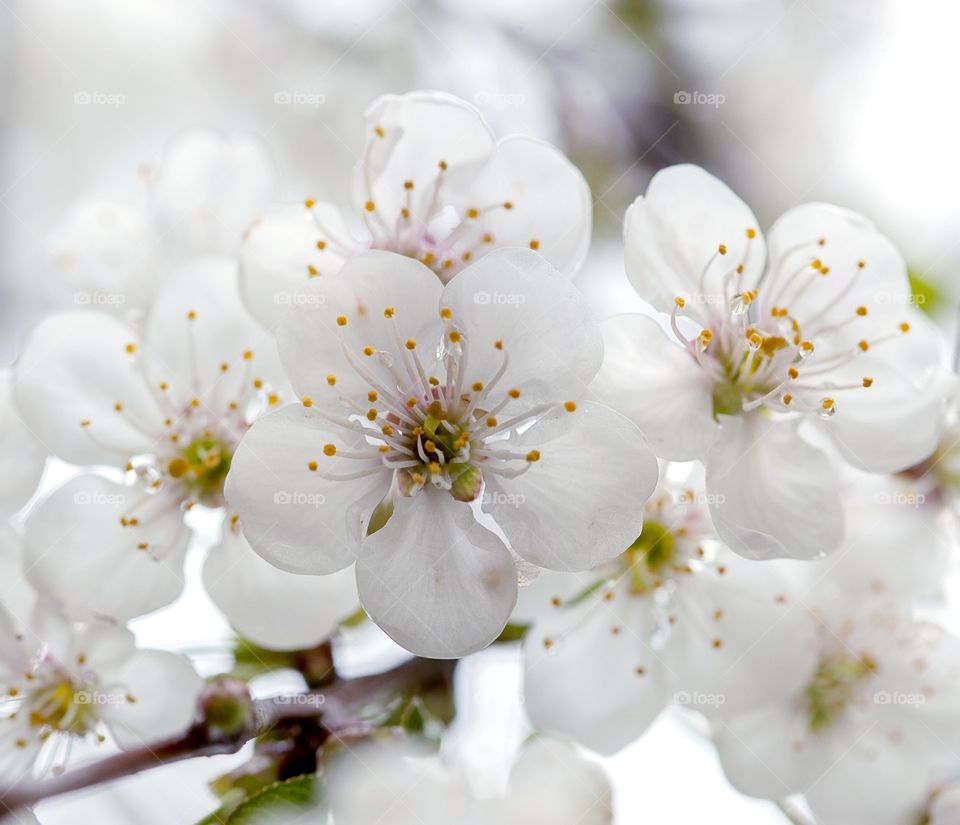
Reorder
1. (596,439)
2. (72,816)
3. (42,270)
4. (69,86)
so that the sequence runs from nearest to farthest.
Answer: (596,439), (72,816), (42,270), (69,86)

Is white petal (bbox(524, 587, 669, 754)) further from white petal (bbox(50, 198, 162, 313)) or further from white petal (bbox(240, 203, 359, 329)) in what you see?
white petal (bbox(50, 198, 162, 313))

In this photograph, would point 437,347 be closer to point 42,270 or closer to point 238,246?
point 238,246

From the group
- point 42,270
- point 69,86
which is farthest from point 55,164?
point 42,270
